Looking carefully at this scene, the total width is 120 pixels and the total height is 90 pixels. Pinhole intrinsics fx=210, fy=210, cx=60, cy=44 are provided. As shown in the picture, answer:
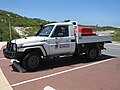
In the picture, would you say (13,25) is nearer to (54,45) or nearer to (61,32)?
(61,32)

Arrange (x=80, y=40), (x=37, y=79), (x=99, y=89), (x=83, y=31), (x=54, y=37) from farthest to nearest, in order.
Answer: (x=83, y=31) → (x=80, y=40) → (x=54, y=37) → (x=37, y=79) → (x=99, y=89)

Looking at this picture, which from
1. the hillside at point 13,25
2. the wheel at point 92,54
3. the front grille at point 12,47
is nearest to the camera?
the front grille at point 12,47

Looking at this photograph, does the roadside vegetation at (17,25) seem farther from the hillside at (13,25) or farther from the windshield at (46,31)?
the windshield at (46,31)

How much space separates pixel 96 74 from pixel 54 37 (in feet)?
8.51

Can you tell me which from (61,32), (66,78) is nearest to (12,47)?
(61,32)

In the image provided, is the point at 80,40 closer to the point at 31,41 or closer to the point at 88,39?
the point at 88,39

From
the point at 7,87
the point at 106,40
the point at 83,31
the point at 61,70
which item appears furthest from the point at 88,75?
the point at 106,40

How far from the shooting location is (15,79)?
7.29 meters

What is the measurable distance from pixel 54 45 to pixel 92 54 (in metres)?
2.58

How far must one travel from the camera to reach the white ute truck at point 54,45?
848 cm

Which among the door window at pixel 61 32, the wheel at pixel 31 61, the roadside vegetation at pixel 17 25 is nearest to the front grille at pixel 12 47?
the wheel at pixel 31 61

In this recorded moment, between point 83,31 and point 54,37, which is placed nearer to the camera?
point 54,37

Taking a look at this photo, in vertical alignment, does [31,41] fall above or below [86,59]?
above

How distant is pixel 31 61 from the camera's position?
862 cm
